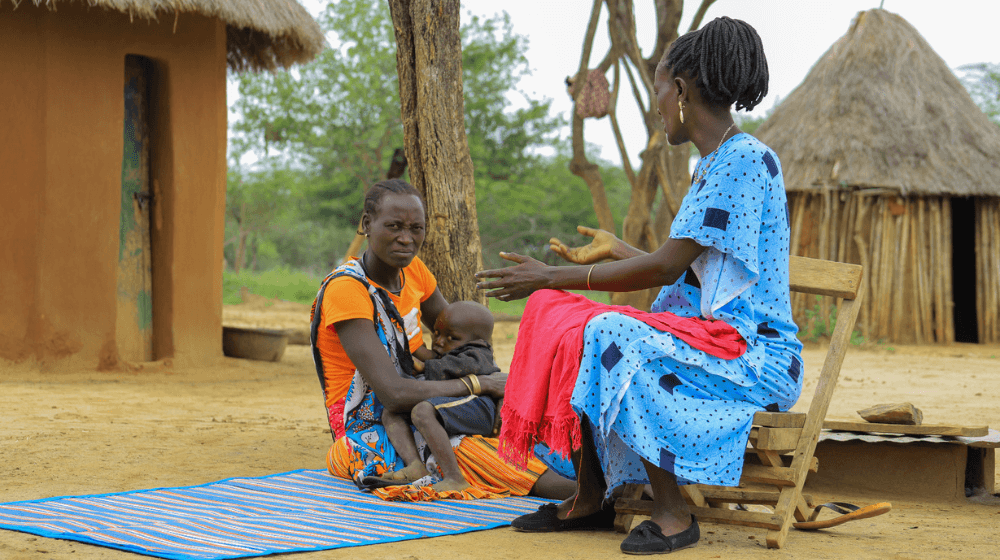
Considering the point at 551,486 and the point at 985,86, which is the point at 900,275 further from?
the point at 985,86

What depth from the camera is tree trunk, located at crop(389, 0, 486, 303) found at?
4.47m

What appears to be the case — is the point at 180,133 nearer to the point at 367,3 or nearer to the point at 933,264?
the point at 933,264

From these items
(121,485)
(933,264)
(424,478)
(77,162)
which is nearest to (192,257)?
(77,162)

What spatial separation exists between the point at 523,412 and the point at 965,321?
42.0ft

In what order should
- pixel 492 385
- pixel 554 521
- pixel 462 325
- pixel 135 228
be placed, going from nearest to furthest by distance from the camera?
pixel 554 521 → pixel 492 385 → pixel 462 325 → pixel 135 228

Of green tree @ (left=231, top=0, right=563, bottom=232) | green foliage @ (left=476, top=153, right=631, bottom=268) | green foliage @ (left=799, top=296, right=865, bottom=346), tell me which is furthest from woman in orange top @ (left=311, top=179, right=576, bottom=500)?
green foliage @ (left=476, top=153, right=631, bottom=268)

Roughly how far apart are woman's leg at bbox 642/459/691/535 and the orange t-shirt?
4.17 ft

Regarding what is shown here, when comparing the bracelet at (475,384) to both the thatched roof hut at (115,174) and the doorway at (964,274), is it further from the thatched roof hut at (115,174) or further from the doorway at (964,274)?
the doorway at (964,274)

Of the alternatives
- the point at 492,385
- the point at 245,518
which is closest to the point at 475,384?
the point at 492,385

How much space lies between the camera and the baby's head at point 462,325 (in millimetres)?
3449

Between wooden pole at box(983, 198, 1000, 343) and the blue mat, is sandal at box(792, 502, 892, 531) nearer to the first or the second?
the blue mat

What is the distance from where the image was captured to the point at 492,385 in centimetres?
334

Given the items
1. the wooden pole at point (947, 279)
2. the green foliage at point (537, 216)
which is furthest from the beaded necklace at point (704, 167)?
the green foliage at point (537, 216)

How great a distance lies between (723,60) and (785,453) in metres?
1.16
